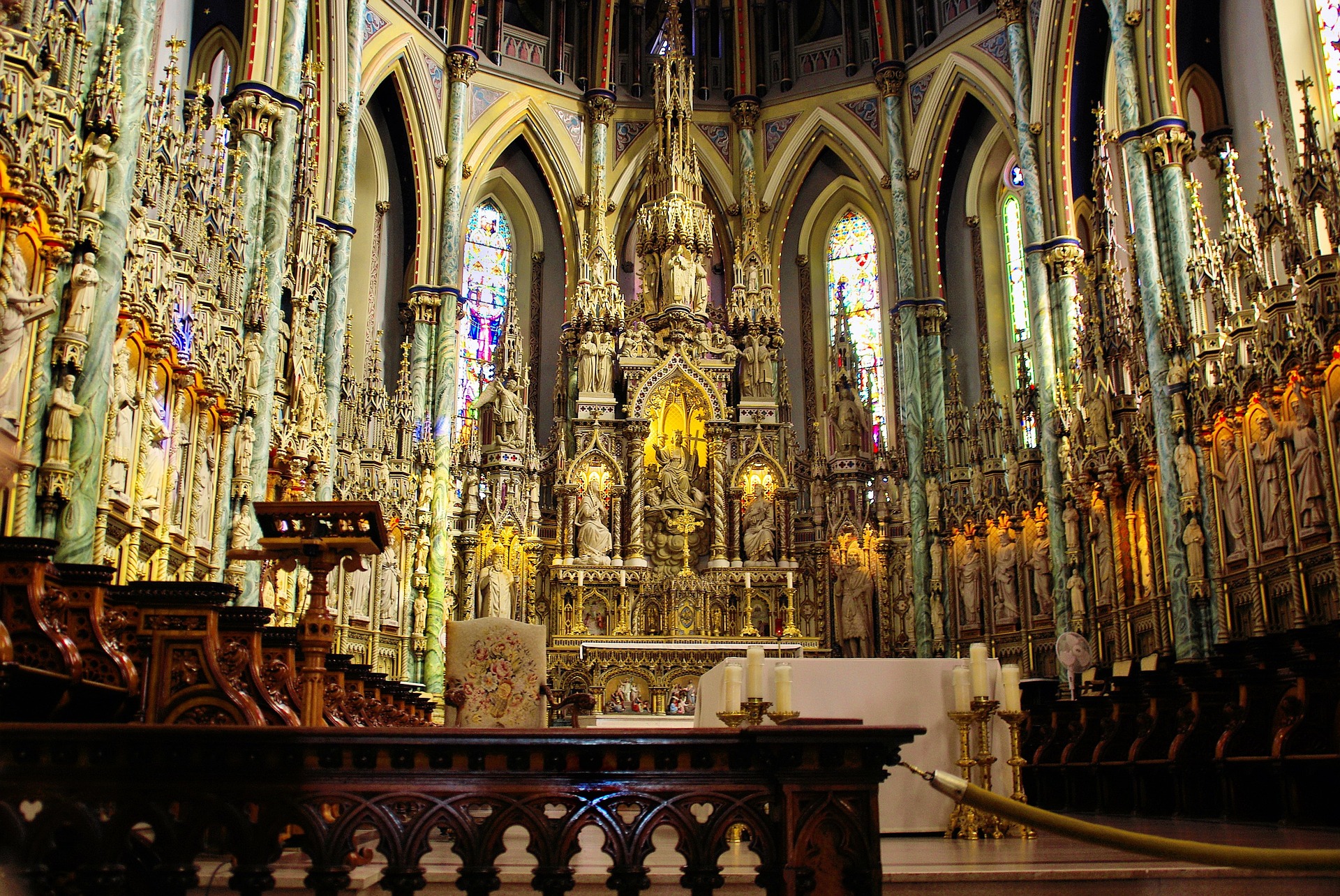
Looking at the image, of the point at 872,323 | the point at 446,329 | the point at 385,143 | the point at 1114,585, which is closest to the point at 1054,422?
the point at 1114,585

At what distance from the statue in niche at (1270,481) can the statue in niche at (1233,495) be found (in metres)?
0.33

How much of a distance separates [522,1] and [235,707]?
2266 centimetres

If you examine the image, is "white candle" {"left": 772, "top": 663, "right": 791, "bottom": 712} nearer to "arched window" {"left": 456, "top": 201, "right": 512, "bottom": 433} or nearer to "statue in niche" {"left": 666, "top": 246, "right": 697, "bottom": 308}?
"statue in niche" {"left": 666, "top": 246, "right": 697, "bottom": 308}

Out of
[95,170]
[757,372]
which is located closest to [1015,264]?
[757,372]

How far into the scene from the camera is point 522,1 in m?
26.3

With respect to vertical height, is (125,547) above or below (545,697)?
above

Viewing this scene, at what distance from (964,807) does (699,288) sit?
17.1 meters

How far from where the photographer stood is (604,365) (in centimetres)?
2245

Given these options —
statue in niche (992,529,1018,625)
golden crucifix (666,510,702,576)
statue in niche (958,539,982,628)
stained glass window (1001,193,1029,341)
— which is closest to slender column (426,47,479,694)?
golden crucifix (666,510,702,576)

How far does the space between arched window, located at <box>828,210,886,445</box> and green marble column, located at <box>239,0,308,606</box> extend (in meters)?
12.2

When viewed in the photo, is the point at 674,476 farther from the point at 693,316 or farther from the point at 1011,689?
the point at 1011,689

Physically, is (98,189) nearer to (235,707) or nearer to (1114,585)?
(235,707)

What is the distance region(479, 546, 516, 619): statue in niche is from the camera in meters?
20.4

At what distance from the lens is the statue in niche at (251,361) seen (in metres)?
13.3
